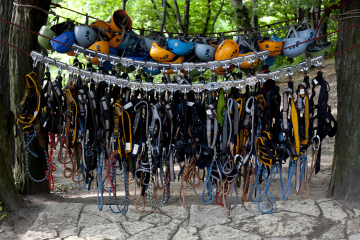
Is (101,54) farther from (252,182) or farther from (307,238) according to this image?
(307,238)

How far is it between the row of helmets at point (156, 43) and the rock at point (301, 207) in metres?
1.62

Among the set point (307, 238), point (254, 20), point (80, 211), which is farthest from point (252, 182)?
point (254, 20)

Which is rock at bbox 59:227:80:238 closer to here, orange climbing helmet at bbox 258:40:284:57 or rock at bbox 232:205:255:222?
rock at bbox 232:205:255:222

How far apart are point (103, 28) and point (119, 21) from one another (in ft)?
1.15

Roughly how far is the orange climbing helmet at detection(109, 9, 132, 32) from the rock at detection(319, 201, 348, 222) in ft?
9.95

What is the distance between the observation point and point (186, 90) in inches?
137

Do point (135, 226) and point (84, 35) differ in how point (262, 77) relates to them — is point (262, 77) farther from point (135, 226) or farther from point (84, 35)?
point (135, 226)

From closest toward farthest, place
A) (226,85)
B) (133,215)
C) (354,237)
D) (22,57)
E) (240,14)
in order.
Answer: (354,237) < (226,85) < (133,215) < (22,57) < (240,14)

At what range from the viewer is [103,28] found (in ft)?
12.2

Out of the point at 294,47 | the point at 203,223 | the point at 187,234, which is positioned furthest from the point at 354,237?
the point at 294,47

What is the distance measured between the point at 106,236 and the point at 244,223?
1.46 metres

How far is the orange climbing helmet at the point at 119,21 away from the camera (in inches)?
152

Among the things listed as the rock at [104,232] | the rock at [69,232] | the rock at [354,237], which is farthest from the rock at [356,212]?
the rock at [69,232]

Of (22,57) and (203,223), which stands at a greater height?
(22,57)
